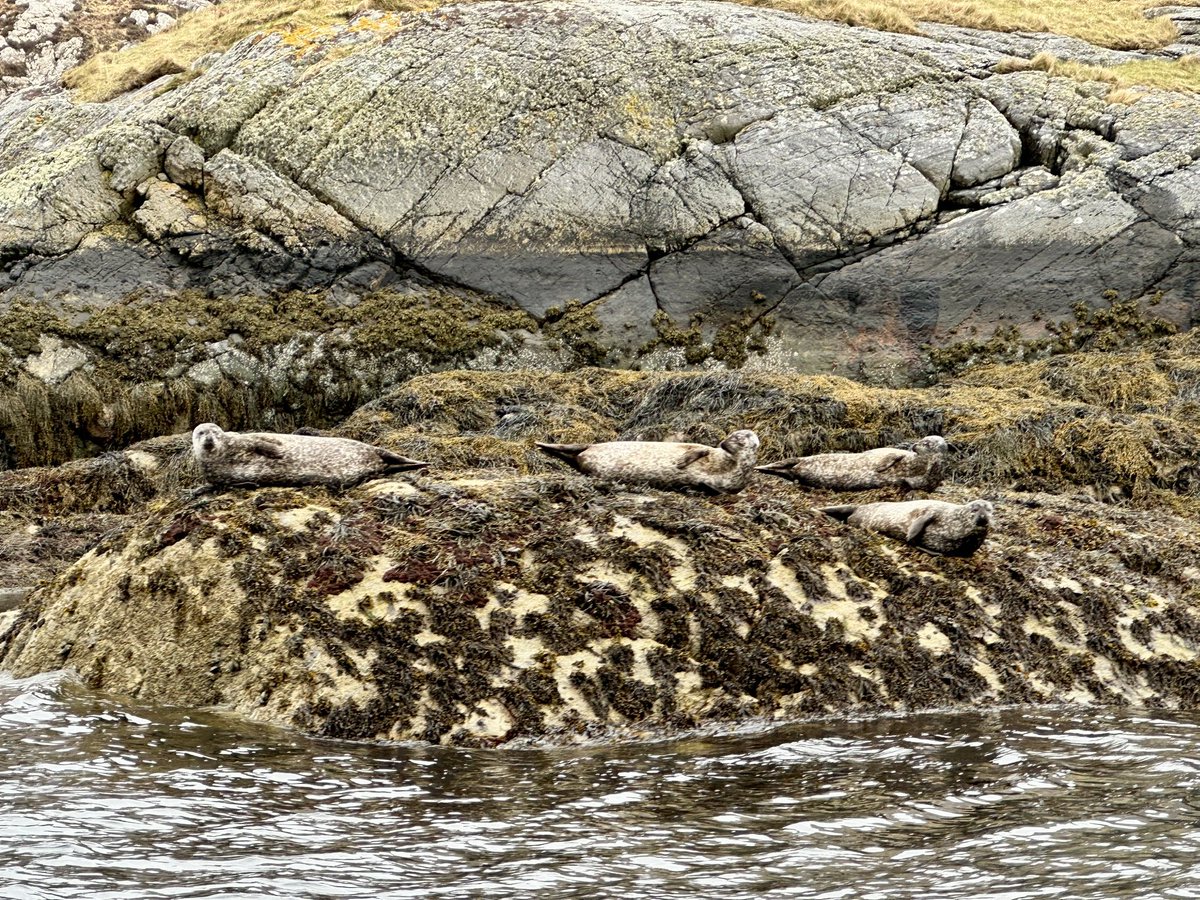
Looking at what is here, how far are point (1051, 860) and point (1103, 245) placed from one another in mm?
14006

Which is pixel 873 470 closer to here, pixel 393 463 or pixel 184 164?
pixel 393 463

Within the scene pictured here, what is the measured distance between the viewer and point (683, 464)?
8477mm

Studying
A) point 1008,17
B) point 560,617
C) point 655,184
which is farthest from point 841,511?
point 1008,17

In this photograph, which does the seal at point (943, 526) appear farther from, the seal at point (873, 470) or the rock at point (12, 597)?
the rock at point (12, 597)

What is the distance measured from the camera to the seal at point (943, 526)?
25.6ft

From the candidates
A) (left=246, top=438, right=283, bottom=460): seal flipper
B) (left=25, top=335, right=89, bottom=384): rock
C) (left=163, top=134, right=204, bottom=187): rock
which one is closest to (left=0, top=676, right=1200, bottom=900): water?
(left=246, top=438, right=283, bottom=460): seal flipper

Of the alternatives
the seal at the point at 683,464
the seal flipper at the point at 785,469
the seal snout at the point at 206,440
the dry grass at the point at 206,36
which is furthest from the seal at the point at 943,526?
the dry grass at the point at 206,36

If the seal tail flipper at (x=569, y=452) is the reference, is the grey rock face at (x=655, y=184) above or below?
above

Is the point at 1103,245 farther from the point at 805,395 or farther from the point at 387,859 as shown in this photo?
the point at 387,859

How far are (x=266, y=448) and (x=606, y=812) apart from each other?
370 cm

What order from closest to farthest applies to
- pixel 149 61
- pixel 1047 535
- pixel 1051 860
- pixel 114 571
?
pixel 1051 860, pixel 114 571, pixel 1047 535, pixel 149 61

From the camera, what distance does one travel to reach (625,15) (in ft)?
66.3

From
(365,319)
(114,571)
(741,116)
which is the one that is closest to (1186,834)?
(114,571)

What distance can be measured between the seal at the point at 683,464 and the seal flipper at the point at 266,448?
2.09 m
